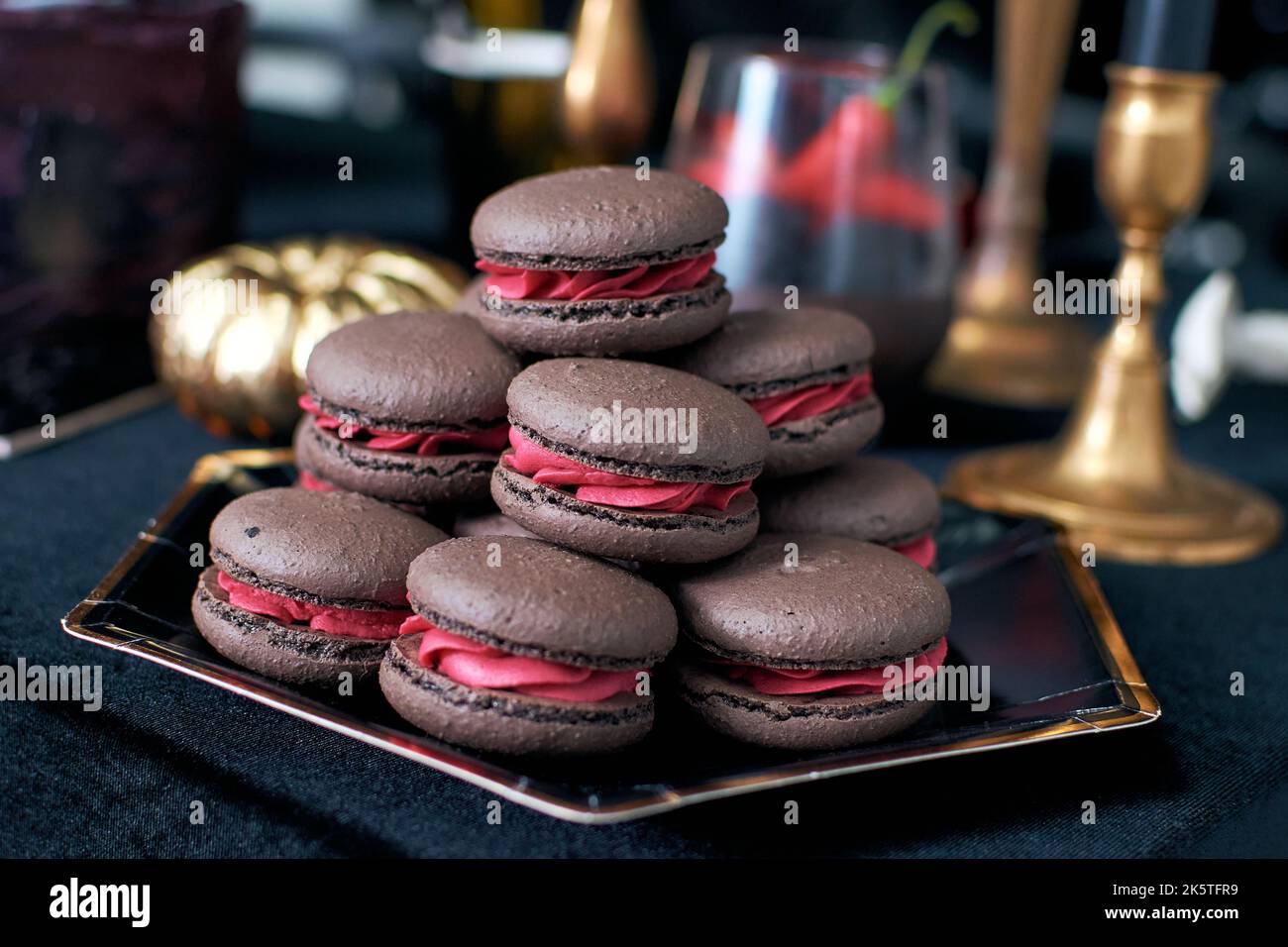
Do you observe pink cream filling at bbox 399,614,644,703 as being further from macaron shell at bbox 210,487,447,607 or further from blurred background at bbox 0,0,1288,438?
blurred background at bbox 0,0,1288,438

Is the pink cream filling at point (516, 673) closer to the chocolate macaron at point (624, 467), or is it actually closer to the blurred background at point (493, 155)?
the chocolate macaron at point (624, 467)

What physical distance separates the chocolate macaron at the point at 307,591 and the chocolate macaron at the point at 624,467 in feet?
0.26

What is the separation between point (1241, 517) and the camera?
44.6 inches

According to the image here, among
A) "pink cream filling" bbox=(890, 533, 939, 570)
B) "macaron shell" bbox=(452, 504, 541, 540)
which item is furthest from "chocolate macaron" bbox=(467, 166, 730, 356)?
"pink cream filling" bbox=(890, 533, 939, 570)

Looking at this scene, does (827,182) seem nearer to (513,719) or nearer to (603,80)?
(603,80)

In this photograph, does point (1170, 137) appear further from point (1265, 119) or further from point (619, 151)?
point (1265, 119)

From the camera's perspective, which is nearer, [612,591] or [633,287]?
[612,591]

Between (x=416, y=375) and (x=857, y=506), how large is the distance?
296 mm

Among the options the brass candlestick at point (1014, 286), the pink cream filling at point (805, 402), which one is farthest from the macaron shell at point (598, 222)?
the brass candlestick at point (1014, 286)

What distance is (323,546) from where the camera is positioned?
727 millimetres

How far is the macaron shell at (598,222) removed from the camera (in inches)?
30.1

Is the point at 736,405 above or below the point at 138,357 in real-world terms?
above
